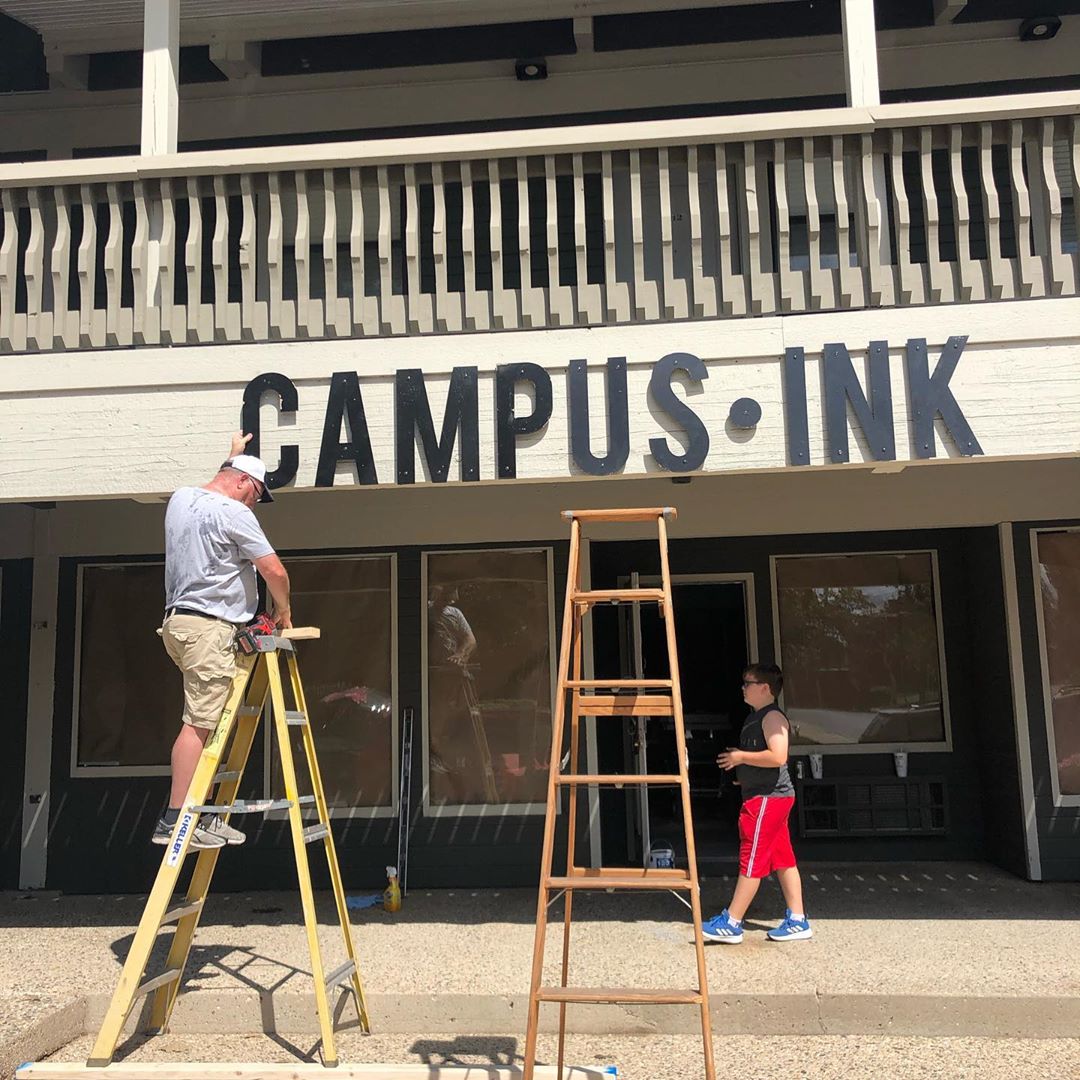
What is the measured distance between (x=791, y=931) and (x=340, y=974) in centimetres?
257

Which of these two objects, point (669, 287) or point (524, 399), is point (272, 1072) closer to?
point (524, 399)

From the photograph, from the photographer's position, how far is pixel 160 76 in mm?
5969

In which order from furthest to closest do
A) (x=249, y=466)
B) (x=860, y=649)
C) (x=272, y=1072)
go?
1. (x=860, y=649)
2. (x=249, y=466)
3. (x=272, y=1072)

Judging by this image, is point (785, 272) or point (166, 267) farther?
point (166, 267)

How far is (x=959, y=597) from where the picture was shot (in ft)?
26.5

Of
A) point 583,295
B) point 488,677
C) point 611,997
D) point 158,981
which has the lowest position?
point 158,981

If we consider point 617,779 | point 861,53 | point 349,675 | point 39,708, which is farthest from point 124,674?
point 861,53

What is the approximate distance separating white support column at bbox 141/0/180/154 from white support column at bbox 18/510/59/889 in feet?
10.4

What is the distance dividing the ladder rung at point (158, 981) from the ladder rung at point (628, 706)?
207 cm

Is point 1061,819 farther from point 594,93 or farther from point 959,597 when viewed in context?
point 594,93

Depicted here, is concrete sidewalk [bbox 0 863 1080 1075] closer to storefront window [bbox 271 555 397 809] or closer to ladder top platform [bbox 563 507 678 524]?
storefront window [bbox 271 555 397 809]

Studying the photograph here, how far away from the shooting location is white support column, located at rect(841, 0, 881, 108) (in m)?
5.59

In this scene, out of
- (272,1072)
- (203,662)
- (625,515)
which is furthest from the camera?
(203,662)

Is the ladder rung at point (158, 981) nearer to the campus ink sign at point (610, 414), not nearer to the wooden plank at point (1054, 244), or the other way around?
the campus ink sign at point (610, 414)
